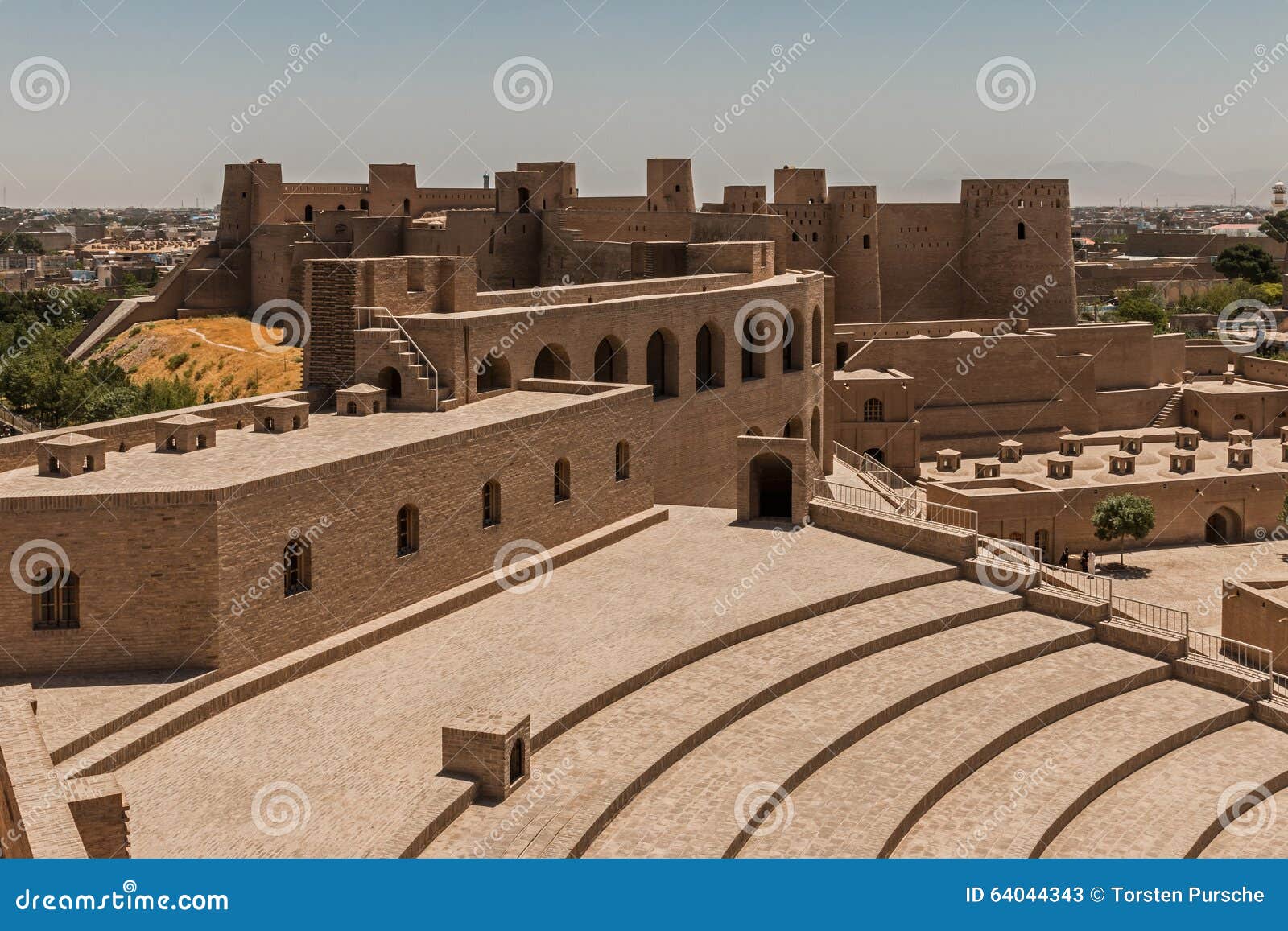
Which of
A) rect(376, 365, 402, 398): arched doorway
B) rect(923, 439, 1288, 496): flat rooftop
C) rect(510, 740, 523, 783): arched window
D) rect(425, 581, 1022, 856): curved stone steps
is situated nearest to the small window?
rect(376, 365, 402, 398): arched doorway

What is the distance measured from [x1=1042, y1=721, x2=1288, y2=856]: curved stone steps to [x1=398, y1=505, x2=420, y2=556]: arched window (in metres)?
7.86

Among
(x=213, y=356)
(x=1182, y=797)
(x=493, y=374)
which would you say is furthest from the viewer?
(x=213, y=356)

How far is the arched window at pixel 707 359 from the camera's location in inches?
1080

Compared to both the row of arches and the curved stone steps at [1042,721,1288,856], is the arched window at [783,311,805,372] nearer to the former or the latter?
the row of arches

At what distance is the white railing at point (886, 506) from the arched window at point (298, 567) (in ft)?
29.1

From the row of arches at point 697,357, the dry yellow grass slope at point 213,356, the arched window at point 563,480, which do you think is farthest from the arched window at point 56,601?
the dry yellow grass slope at point 213,356

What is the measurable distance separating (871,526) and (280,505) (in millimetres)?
9449

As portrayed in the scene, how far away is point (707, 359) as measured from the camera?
91.5ft

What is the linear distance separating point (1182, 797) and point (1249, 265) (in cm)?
7700

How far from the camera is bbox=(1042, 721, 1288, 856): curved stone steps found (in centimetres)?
1480

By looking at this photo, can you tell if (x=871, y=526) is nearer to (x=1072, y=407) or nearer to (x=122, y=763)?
(x=122, y=763)

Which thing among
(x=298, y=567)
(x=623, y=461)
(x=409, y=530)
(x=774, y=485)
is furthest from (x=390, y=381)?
(x=774, y=485)

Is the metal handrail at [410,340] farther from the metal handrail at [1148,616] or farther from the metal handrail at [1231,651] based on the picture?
the metal handrail at [1231,651]

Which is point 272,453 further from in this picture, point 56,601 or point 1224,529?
point 1224,529
